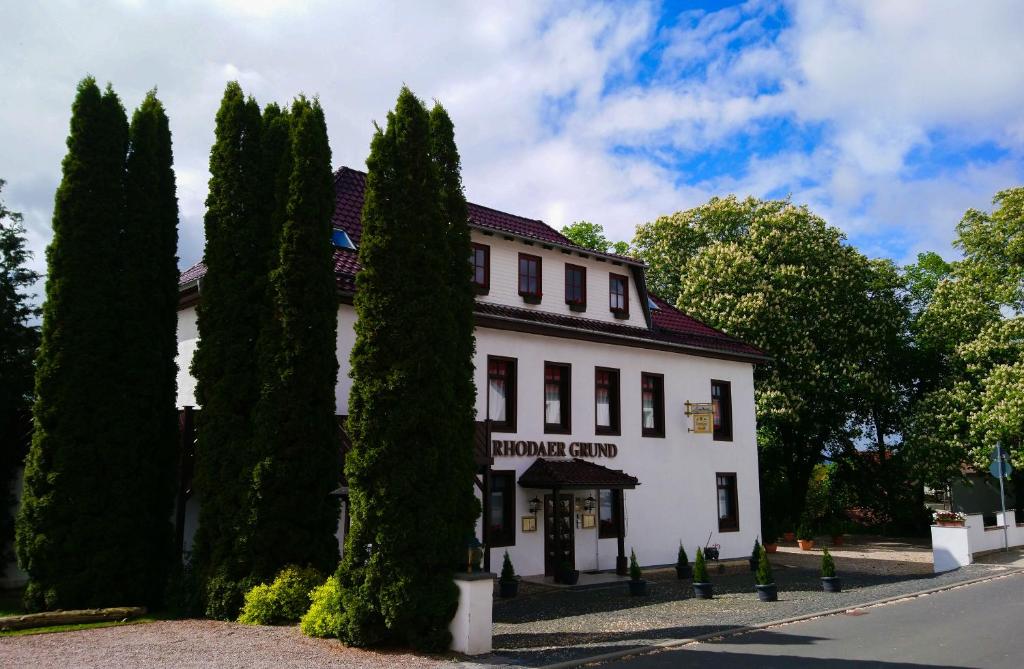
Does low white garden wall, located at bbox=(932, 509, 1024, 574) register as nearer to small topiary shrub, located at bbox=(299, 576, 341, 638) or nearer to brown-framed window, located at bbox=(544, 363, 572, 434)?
brown-framed window, located at bbox=(544, 363, 572, 434)

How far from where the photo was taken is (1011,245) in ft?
105

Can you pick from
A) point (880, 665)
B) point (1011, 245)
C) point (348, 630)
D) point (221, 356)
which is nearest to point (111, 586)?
point (221, 356)

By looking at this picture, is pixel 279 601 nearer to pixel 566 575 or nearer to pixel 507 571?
pixel 507 571

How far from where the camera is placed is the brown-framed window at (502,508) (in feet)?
64.4

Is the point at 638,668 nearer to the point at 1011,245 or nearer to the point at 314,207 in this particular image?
the point at 314,207

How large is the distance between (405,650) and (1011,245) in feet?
98.8

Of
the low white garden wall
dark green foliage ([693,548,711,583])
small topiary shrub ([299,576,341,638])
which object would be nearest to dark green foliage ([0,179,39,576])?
small topiary shrub ([299,576,341,638])

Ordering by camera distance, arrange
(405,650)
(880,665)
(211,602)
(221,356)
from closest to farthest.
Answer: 1. (880,665)
2. (405,650)
3. (211,602)
4. (221,356)

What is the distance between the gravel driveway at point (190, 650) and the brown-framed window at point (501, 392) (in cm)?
804

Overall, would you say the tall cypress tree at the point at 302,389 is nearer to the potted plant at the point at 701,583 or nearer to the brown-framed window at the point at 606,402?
the potted plant at the point at 701,583

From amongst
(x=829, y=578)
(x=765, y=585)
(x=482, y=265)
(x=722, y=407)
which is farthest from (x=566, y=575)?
(x=722, y=407)

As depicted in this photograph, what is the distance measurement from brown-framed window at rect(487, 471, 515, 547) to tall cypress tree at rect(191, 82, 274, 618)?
6682 millimetres

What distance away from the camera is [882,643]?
480 inches

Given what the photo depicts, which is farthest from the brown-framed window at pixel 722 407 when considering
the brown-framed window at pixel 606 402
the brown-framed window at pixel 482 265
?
the brown-framed window at pixel 482 265
